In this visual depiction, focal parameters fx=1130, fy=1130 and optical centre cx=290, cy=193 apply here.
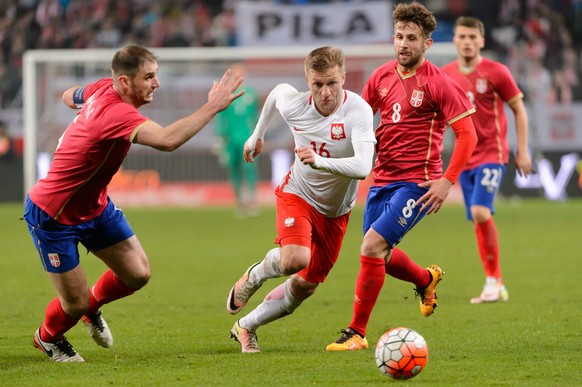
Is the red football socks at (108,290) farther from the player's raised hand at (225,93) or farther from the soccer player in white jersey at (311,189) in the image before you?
the player's raised hand at (225,93)

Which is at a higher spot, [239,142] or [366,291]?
[366,291]

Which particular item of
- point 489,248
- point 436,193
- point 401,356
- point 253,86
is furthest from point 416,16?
point 253,86

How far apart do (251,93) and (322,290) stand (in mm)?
9766

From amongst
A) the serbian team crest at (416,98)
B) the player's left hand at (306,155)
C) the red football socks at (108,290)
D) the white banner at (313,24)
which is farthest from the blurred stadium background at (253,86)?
the player's left hand at (306,155)

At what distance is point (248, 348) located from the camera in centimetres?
725

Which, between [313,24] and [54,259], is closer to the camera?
[54,259]

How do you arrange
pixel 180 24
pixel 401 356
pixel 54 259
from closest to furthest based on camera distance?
pixel 401 356 < pixel 54 259 < pixel 180 24

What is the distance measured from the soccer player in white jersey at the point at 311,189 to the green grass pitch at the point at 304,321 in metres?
0.38

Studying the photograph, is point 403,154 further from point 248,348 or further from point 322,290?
point 322,290

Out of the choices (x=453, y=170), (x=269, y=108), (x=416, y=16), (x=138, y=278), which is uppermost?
(x=416, y=16)

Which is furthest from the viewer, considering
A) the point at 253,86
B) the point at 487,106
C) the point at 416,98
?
the point at 253,86

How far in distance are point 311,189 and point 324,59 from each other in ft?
3.02

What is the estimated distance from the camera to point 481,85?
10031 mm

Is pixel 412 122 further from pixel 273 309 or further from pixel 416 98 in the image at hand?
pixel 273 309
